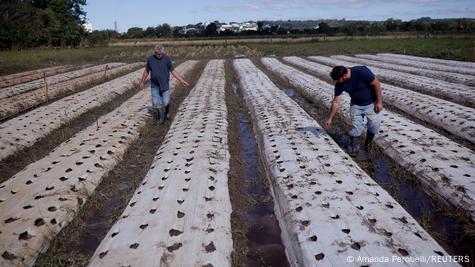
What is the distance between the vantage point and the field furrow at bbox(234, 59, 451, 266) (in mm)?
3289

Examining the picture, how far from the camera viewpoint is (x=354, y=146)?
6242 mm

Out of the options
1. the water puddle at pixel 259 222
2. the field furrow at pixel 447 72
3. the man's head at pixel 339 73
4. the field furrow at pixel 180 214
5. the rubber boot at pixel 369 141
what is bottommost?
the water puddle at pixel 259 222

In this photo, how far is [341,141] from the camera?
23.4ft

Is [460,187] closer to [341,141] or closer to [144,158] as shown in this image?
[341,141]

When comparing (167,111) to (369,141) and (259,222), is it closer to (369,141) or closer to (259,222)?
(369,141)

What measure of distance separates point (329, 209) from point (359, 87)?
2446 millimetres

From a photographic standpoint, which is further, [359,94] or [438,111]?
[438,111]

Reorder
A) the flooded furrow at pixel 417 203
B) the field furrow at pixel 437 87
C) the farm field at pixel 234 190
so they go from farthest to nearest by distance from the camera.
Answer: the field furrow at pixel 437 87
the flooded furrow at pixel 417 203
the farm field at pixel 234 190

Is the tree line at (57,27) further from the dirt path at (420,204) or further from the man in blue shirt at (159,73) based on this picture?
the dirt path at (420,204)

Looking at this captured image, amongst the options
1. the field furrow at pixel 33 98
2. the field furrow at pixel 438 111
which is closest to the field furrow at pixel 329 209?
the field furrow at pixel 438 111

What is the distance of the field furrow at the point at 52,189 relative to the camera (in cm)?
370

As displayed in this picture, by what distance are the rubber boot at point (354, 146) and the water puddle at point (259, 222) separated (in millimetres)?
1557

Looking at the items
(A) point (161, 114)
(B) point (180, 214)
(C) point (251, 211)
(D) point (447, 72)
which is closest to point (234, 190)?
(C) point (251, 211)

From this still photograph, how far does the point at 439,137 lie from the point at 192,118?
474cm
